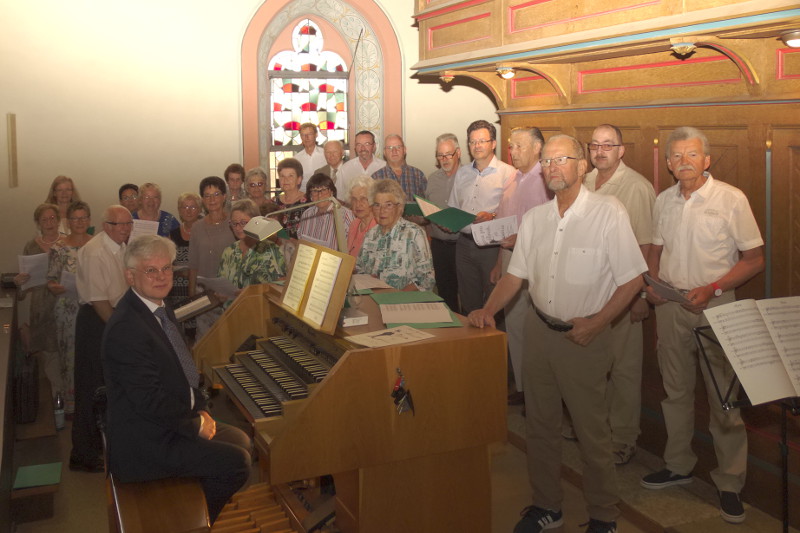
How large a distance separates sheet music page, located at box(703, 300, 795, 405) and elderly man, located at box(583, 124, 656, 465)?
60.8 inches

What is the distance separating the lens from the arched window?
9836 millimetres

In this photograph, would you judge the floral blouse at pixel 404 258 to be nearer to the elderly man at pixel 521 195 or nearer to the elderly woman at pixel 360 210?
the elderly woman at pixel 360 210

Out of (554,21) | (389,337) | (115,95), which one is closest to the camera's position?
(389,337)

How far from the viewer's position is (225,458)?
3.47m

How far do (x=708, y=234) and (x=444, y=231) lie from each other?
8.55 ft

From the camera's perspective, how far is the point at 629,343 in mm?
4605

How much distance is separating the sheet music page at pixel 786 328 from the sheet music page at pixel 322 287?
1.85m

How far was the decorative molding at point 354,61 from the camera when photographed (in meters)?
9.51

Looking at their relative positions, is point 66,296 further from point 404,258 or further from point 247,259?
point 404,258

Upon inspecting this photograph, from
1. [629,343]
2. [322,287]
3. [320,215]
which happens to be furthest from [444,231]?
[322,287]

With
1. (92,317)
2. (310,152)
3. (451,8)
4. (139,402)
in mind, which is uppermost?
(451,8)

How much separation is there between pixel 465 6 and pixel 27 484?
15.6 feet

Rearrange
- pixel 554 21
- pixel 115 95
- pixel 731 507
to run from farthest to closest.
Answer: pixel 115 95 → pixel 554 21 → pixel 731 507

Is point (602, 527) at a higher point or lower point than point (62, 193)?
lower
